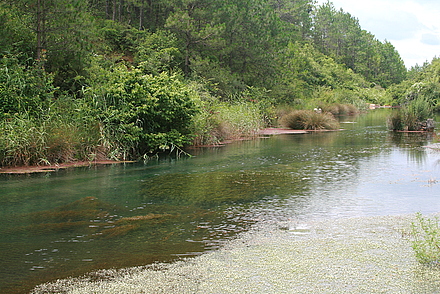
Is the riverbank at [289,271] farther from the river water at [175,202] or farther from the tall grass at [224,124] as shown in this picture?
the tall grass at [224,124]

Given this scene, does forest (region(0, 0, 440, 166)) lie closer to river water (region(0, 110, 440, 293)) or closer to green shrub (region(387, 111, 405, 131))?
green shrub (region(387, 111, 405, 131))

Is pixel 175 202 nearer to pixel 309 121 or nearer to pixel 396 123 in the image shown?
pixel 309 121

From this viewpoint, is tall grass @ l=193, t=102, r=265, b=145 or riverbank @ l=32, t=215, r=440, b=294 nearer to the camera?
riverbank @ l=32, t=215, r=440, b=294

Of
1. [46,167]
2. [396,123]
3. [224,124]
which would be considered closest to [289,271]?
[46,167]

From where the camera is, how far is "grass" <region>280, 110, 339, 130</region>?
26453 mm

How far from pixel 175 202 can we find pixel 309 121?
19191 millimetres

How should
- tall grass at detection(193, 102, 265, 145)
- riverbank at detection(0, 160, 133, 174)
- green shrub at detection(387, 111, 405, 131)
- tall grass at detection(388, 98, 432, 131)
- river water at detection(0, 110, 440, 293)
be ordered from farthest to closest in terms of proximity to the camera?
green shrub at detection(387, 111, 405, 131) < tall grass at detection(388, 98, 432, 131) < tall grass at detection(193, 102, 265, 145) < riverbank at detection(0, 160, 133, 174) < river water at detection(0, 110, 440, 293)

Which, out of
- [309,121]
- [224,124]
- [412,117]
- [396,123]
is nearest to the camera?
[224,124]

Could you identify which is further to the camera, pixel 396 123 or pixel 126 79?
pixel 396 123

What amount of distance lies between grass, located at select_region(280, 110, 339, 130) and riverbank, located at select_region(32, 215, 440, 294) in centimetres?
2061

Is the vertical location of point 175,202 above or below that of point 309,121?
below

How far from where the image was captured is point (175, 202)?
27.7ft

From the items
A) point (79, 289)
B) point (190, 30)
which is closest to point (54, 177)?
point (79, 289)

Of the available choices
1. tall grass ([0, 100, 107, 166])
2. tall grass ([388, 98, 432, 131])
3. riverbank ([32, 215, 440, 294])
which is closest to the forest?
tall grass ([0, 100, 107, 166])
